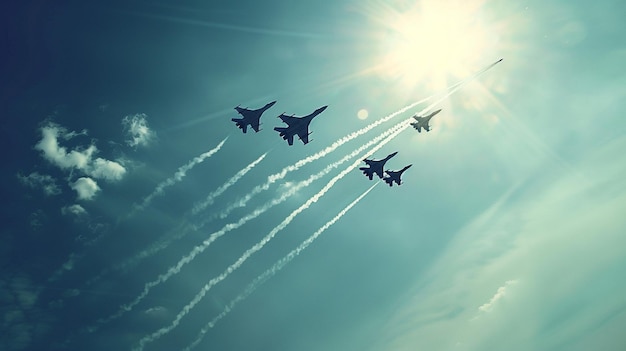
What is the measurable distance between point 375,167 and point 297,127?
23642 mm

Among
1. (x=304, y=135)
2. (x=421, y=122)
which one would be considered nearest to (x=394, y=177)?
(x=421, y=122)

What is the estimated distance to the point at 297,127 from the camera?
3410 inches

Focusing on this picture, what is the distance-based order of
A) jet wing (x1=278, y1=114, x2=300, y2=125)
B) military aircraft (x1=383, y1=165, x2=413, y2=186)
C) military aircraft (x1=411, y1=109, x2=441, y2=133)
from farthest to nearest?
military aircraft (x1=383, y1=165, x2=413, y2=186)
military aircraft (x1=411, y1=109, x2=441, y2=133)
jet wing (x1=278, y1=114, x2=300, y2=125)

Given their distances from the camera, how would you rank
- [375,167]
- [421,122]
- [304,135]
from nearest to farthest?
1. [304,135]
2. [375,167]
3. [421,122]

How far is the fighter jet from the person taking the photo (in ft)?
309

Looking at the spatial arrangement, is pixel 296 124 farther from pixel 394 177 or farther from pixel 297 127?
pixel 394 177

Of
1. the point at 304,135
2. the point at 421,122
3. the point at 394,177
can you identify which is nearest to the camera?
the point at 304,135

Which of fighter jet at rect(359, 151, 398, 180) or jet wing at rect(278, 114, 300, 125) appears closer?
jet wing at rect(278, 114, 300, 125)

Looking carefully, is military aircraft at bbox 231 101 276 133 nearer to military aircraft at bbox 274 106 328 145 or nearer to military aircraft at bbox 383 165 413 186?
military aircraft at bbox 274 106 328 145

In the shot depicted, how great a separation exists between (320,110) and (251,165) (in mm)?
20815

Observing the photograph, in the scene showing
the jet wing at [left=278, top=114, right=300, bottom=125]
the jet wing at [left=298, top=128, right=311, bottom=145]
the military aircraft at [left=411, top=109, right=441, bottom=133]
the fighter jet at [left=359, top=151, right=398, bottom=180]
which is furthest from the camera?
the military aircraft at [left=411, top=109, right=441, bottom=133]

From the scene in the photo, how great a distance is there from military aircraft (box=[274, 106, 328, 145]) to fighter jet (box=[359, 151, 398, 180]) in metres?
18.0

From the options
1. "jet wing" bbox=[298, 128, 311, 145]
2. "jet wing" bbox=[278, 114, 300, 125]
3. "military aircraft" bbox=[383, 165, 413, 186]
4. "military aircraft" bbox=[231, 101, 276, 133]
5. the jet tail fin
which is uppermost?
"military aircraft" bbox=[231, 101, 276, 133]

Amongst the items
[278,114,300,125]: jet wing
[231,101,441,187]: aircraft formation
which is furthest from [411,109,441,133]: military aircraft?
[278,114,300,125]: jet wing
